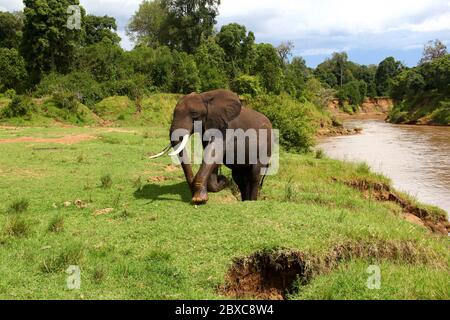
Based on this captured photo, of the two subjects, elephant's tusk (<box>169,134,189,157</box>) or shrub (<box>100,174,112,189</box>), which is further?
shrub (<box>100,174,112,189</box>)

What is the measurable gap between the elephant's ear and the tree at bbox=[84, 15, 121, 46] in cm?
3896

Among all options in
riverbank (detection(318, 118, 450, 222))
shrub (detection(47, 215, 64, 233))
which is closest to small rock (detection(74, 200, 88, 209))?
shrub (detection(47, 215, 64, 233))

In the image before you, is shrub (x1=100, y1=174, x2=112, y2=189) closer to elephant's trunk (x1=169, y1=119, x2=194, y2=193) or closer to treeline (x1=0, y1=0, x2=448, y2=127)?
elephant's trunk (x1=169, y1=119, x2=194, y2=193)

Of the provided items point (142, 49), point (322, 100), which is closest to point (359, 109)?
point (322, 100)

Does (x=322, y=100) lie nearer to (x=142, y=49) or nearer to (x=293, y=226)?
(x=142, y=49)

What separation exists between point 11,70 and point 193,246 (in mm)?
31427

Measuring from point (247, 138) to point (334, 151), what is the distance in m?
21.3

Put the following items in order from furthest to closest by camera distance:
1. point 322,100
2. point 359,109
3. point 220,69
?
point 359,109 → point 322,100 → point 220,69

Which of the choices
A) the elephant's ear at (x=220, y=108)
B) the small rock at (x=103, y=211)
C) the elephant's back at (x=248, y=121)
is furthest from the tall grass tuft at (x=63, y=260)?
the elephant's back at (x=248, y=121)

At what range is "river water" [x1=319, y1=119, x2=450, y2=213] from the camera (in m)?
17.9

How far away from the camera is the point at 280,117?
22.3 m

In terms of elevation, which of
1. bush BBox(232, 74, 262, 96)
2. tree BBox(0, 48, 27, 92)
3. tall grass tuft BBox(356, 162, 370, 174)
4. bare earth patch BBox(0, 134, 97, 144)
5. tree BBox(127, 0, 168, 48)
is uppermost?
tree BBox(127, 0, 168, 48)

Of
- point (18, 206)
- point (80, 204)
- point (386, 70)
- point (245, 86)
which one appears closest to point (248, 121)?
point (80, 204)

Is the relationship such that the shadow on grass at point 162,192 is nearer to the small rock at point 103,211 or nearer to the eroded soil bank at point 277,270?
the small rock at point 103,211
